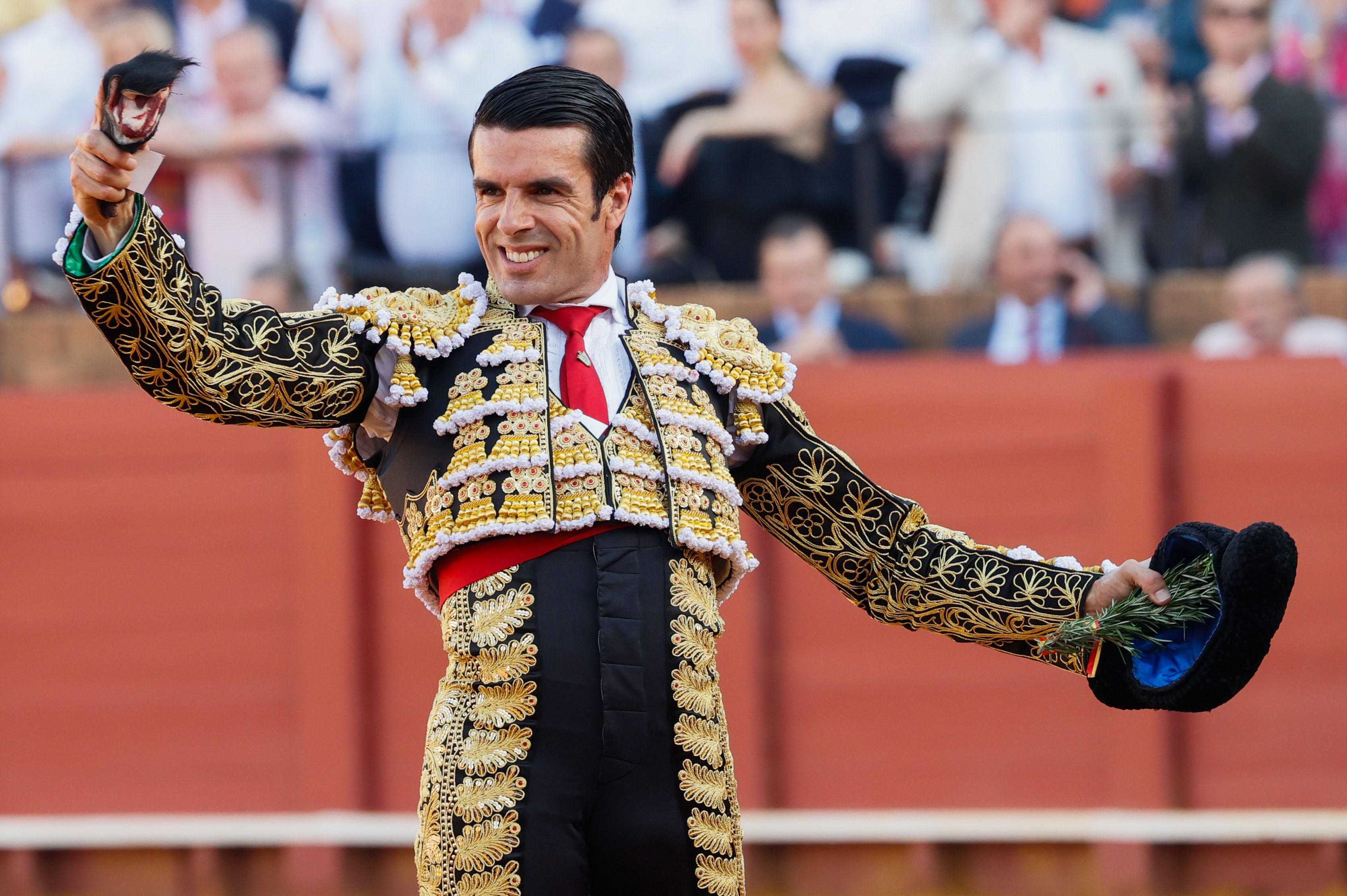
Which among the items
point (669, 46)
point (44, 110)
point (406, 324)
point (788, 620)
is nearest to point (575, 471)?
point (406, 324)

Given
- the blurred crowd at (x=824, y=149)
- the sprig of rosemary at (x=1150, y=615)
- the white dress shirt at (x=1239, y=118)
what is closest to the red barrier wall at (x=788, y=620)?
the blurred crowd at (x=824, y=149)

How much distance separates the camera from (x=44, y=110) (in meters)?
6.93

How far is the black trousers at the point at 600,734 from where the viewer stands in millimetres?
2287

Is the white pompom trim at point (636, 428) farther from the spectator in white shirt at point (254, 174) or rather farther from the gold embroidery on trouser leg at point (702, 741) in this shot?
the spectator in white shirt at point (254, 174)

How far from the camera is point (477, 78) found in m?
6.62

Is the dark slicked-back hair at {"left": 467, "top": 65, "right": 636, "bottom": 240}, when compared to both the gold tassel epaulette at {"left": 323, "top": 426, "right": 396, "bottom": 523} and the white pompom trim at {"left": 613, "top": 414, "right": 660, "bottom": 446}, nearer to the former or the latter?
the white pompom trim at {"left": 613, "top": 414, "right": 660, "bottom": 446}

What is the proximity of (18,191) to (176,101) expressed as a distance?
92cm

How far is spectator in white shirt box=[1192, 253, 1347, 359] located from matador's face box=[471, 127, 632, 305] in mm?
3942

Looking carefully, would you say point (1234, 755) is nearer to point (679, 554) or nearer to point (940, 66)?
point (940, 66)

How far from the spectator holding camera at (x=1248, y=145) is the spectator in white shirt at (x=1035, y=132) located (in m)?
0.18

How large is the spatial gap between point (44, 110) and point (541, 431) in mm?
5125

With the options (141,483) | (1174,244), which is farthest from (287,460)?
(1174,244)

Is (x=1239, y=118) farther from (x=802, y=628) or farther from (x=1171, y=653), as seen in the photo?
(x=1171, y=653)

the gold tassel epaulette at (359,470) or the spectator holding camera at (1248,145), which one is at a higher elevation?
the spectator holding camera at (1248,145)
